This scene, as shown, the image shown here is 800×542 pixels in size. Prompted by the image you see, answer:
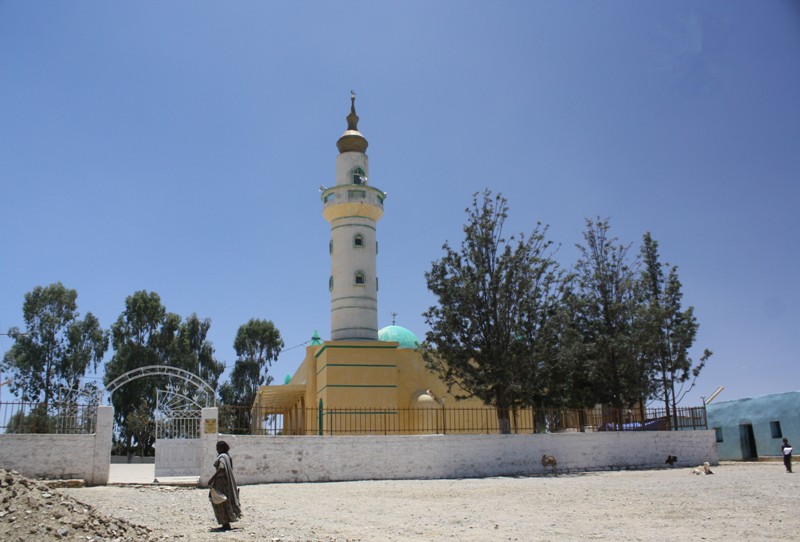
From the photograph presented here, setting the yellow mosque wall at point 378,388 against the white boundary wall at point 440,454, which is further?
the yellow mosque wall at point 378,388

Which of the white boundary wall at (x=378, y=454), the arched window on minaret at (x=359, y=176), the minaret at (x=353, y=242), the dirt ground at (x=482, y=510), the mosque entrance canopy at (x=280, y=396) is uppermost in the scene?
the arched window on minaret at (x=359, y=176)

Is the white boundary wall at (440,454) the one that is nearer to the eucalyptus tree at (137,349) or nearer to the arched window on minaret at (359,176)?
the arched window on minaret at (359,176)

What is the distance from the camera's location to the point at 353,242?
26312mm

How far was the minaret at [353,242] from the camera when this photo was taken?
2598 centimetres

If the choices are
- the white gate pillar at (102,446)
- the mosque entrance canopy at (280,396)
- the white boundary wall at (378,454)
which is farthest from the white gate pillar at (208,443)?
the mosque entrance canopy at (280,396)

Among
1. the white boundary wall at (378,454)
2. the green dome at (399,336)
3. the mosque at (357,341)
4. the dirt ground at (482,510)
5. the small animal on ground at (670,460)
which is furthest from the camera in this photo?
the green dome at (399,336)

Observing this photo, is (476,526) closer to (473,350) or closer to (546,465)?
(546,465)

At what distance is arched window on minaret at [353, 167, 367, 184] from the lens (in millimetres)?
26578

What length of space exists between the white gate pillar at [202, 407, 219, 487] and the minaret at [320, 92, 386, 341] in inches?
406

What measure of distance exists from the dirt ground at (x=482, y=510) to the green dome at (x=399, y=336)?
14172mm

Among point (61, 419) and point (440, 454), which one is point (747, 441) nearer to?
point (440, 454)

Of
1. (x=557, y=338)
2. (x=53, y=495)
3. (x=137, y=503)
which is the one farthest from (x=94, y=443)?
(x=557, y=338)

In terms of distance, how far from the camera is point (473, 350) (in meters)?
21.5

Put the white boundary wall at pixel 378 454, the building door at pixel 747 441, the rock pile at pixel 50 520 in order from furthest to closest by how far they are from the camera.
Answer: the building door at pixel 747 441 < the white boundary wall at pixel 378 454 < the rock pile at pixel 50 520
